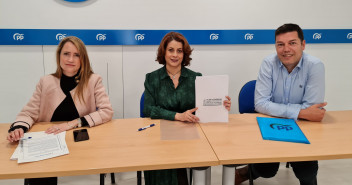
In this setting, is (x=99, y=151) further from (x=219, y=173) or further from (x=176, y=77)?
(x=219, y=173)

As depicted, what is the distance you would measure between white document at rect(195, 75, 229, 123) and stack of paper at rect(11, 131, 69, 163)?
928 mm

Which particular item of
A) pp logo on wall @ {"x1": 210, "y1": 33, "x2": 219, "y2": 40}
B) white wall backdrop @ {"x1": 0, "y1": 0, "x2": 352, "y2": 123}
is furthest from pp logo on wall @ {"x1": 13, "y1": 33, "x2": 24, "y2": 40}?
pp logo on wall @ {"x1": 210, "y1": 33, "x2": 219, "y2": 40}

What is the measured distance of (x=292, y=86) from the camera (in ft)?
6.66

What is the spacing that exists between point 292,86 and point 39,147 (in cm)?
194

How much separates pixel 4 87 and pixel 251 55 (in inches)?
128

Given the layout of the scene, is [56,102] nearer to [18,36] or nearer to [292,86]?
[18,36]

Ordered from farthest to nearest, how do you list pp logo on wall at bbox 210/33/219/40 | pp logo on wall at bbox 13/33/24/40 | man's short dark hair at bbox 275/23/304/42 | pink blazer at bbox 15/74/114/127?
pp logo on wall at bbox 210/33/219/40, pp logo on wall at bbox 13/33/24/40, man's short dark hair at bbox 275/23/304/42, pink blazer at bbox 15/74/114/127

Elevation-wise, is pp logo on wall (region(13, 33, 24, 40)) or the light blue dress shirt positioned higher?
pp logo on wall (region(13, 33, 24, 40))

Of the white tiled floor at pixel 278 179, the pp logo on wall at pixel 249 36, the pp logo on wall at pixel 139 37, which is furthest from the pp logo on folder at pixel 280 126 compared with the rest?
the pp logo on wall at pixel 139 37

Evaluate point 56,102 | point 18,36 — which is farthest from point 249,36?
point 18,36

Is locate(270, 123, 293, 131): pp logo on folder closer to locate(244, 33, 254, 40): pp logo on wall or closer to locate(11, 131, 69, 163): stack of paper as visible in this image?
locate(11, 131, 69, 163): stack of paper

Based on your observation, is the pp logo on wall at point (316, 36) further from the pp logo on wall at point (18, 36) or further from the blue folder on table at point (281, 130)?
the pp logo on wall at point (18, 36)

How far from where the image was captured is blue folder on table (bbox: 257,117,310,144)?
150 centimetres

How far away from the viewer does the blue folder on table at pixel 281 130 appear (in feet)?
4.91
